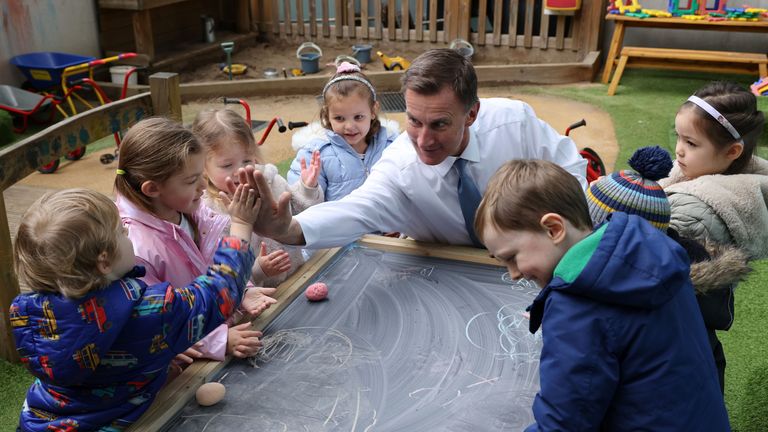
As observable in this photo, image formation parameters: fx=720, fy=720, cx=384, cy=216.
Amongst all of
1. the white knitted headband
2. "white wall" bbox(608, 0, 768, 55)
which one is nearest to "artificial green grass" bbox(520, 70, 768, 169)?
"white wall" bbox(608, 0, 768, 55)

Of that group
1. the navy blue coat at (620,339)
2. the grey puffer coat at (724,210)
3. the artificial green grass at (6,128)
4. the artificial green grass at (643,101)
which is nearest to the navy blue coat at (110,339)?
the navy blue coat at (620,339)

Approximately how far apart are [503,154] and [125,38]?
662cm

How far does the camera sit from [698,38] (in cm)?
799

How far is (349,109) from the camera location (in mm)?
3189

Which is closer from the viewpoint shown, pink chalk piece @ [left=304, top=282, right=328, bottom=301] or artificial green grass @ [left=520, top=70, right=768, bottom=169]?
pink chalk piece @ [left=304, top=282, right=328, bottom=301]

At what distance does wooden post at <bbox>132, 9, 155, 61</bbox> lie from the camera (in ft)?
24.7

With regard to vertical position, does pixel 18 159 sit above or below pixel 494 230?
below

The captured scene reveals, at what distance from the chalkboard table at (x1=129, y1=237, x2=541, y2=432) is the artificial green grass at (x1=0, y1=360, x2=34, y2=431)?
1.24 m

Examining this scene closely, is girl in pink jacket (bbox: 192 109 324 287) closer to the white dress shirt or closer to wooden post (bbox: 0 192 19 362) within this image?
the white dress shirt

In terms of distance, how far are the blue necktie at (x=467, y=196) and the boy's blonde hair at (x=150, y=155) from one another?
36.2 inches

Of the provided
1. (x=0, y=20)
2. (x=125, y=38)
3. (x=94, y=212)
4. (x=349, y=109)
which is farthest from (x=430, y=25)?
(x=94, y=212)

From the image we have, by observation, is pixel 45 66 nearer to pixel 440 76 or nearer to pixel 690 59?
pixel 440 76

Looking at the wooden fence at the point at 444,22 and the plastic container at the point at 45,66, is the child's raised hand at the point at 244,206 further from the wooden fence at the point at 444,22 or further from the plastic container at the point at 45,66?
the wooden fence at the point at 444,22

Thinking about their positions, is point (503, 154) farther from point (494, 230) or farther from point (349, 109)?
point (494, 230)
